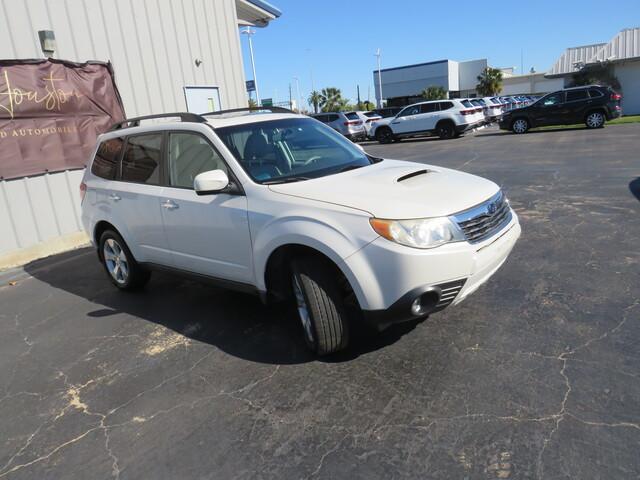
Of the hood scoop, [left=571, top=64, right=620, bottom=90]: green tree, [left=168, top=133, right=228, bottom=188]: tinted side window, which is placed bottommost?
the hood scoop

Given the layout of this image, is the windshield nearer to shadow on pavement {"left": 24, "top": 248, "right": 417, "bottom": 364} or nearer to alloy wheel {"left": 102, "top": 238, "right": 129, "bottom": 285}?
shadow on pavement {"left": 24, "top": 248, "right": 417, "bottom": 364}

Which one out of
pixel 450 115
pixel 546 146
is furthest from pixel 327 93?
pixel 546 146

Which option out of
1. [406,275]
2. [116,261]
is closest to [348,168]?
[406,275]

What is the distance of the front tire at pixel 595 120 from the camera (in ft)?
62.0

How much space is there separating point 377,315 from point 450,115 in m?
20.2

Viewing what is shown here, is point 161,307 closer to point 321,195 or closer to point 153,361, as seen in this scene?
point 153,361

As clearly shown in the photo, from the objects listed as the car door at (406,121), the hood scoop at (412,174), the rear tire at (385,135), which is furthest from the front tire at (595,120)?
the hood scoop at (412,174)

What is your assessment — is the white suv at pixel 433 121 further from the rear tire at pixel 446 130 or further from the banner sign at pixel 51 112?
the banner sign at pixel 51 112

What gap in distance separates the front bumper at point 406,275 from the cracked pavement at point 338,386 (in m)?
0.50

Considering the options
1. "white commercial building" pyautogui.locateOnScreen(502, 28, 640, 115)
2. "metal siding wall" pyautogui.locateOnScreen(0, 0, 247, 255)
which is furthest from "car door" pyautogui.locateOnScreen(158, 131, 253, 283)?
"white commercial building" pyautogui.locateOnScreen(502, 28, 640, 115)

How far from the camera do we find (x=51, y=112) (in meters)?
7.26

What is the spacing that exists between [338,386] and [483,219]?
57.3 inches

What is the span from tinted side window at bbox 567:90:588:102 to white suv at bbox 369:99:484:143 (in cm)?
397

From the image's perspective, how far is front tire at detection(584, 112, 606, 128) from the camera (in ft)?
62.0
